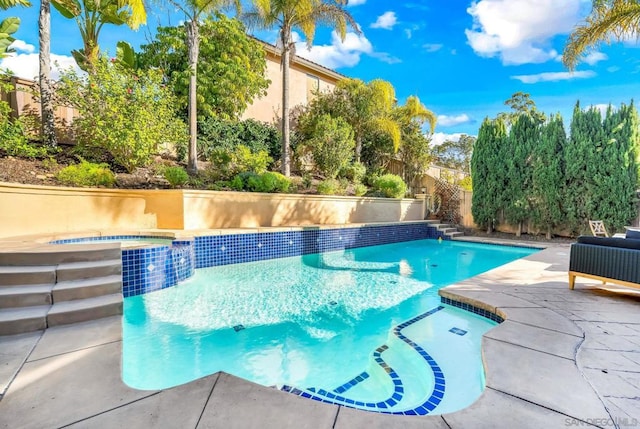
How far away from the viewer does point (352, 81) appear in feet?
46.1

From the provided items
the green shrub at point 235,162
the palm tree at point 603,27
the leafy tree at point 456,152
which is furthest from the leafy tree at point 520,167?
the leafy tree at point 456,152

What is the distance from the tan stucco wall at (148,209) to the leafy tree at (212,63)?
4.48 meters

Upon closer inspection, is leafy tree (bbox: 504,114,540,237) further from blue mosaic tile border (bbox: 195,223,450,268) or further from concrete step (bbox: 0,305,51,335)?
concrete step (bbox: 0,305,51,335)

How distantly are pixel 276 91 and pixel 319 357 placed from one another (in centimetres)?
1429

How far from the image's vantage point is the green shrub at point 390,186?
1336 cm

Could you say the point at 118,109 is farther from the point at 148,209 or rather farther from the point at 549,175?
the point at 549,175

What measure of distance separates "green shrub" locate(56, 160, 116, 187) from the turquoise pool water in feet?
12.2

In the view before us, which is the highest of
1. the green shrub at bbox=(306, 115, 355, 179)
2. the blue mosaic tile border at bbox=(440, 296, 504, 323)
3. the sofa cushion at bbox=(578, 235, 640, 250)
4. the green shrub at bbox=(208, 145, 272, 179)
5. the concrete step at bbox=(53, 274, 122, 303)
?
the green shrub at bbox=(306, 115, 355, 179)

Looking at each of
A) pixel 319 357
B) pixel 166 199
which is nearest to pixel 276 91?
pixel 166 199

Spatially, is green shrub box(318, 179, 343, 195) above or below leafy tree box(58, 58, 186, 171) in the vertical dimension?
below

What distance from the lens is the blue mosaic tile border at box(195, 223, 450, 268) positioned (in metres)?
7.06

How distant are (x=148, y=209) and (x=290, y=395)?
757cm

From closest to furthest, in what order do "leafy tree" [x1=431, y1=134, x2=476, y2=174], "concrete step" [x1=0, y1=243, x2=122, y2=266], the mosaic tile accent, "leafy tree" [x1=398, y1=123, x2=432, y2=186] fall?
the mosaic tile accent < "concrete step" [x1=0, y1=243, x2=122, y2=266] < "leafy tree" [x1=398, y1=123, x2=432, y2=186] < "leafy tree" [x1=431, y1=134, x2=476, y2=174]

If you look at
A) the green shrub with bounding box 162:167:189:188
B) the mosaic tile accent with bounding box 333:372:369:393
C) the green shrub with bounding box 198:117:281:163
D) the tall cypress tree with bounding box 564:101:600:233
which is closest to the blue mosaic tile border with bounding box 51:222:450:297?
the green shrub with bounding box 162:167:189:188
